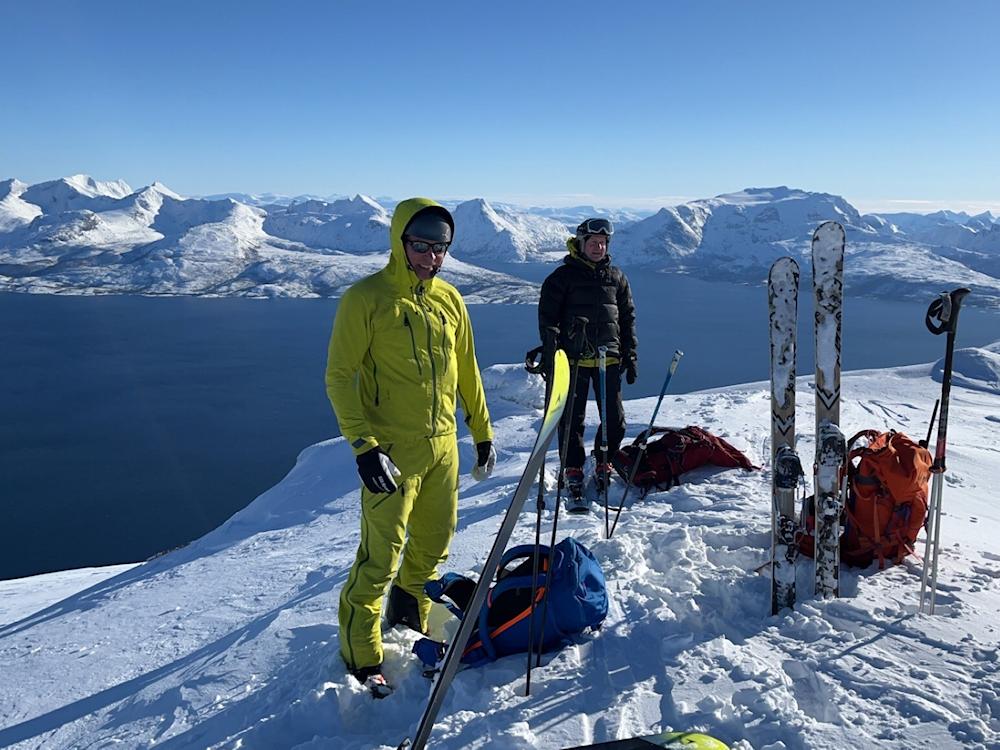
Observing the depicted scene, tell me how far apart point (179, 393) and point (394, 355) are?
175ft

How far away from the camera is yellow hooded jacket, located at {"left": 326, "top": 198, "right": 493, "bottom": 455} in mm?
3141

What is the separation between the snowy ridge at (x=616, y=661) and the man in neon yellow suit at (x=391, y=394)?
50 centimetres

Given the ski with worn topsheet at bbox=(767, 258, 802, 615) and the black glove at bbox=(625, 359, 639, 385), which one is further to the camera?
the black glove at bbox=(625, 359, 639, 385)

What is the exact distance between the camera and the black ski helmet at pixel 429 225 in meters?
3.17

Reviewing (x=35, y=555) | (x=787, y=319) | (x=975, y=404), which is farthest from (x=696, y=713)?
(x=35, y=555)

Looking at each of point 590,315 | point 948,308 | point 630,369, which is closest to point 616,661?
point 948,308

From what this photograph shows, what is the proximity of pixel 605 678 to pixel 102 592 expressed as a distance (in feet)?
21.7

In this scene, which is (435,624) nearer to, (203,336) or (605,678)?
(605,678)

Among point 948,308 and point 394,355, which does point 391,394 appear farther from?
point 948,308

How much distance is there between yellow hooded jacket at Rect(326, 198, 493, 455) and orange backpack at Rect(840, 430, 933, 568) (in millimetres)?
2860

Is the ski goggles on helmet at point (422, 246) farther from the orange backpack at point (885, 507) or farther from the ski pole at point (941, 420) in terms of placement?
the orange backpack at point (885, 507)

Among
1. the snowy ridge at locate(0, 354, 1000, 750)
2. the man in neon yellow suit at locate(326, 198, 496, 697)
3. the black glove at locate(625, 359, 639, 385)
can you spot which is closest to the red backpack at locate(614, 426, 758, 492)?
the snowy ridge at locate(0, 354, 1000, 750)

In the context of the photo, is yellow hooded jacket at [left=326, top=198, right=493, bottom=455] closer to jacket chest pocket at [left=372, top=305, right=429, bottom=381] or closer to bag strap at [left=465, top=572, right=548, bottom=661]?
jacket chest pocket at [left=372, top=305, right=429, bottom=381]

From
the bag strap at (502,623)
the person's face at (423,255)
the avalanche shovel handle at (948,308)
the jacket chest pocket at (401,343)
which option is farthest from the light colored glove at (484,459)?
the avalanche shovel handle at (948,308)
